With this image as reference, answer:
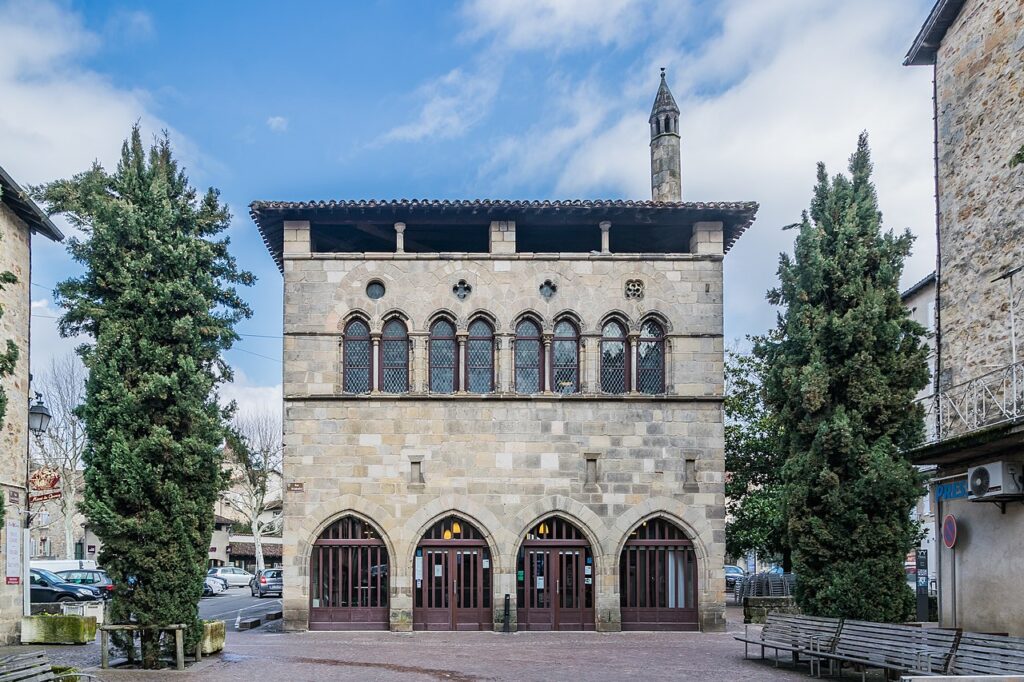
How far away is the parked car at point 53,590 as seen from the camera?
27.3 metres

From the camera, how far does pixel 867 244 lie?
16.9 metres

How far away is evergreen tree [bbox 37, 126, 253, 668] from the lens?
1627 cm

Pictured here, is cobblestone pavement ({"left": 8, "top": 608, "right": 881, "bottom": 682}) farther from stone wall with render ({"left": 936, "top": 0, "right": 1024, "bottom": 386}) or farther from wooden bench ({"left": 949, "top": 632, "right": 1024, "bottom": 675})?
stone wall with render ({"left": 936, "top": 0, "right": 1024, "bottom": 386})

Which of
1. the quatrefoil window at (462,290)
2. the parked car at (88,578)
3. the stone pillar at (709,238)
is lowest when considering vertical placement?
the parked car at (88,578)

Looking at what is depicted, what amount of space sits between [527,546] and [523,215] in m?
7.21

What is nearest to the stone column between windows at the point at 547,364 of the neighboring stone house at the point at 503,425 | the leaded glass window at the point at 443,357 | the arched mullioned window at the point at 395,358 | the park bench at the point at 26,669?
the neighboring stone house at the point at 503,425

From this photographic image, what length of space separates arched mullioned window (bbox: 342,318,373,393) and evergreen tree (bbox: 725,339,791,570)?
11495mm

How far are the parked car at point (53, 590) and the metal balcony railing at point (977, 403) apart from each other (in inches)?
819

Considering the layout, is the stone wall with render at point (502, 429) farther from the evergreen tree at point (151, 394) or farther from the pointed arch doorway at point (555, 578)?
the evergreen tree at point (151, 394)

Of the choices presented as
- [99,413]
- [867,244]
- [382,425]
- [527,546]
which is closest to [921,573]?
[527,546]

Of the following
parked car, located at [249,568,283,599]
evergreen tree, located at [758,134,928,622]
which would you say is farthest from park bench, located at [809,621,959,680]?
parked car, located at [249,568,283,599]

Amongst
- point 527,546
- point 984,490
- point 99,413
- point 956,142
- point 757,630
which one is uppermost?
point 956,142

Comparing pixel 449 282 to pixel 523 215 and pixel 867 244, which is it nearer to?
pixel 523 215

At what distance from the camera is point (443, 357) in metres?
23.3
